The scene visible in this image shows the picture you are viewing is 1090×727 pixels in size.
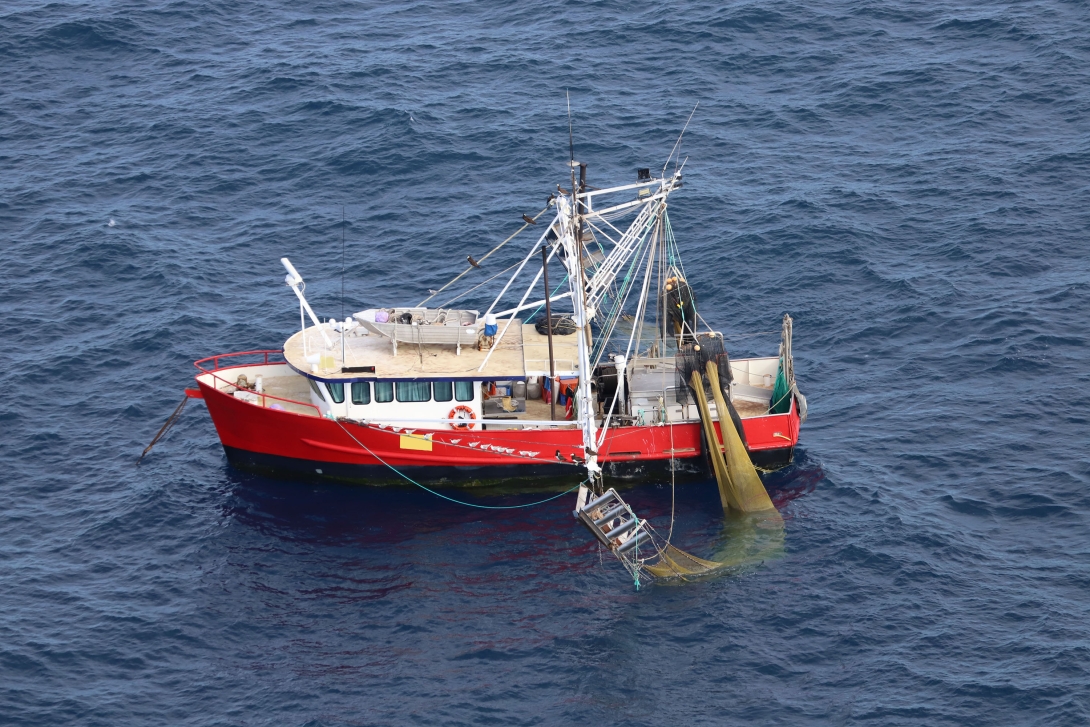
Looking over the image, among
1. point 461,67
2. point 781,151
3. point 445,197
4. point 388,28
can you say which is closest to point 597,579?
point 445,197

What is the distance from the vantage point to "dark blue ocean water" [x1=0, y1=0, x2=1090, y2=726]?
47344mm

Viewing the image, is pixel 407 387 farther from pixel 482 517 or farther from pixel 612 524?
pixel 612 524

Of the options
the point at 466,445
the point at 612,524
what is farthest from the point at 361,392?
the point at 612,524

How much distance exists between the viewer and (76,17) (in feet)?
301

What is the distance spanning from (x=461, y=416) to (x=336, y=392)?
5.11 metres

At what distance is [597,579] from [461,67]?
146ft

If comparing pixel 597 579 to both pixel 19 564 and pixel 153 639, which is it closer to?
pixel 153 639

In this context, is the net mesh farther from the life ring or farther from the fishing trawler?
the life ring

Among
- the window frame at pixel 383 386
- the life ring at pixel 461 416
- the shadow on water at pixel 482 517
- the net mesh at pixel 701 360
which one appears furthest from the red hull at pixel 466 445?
the net mesh at pixel 701 360

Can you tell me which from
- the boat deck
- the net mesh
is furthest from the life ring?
the net mesh

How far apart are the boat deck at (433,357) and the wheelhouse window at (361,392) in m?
0.69

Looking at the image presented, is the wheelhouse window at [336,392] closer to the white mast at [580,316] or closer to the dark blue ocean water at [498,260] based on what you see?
the dark blue ocean water at [498,260]

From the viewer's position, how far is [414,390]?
57.2 metres

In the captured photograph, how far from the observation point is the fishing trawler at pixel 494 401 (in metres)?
56.9
